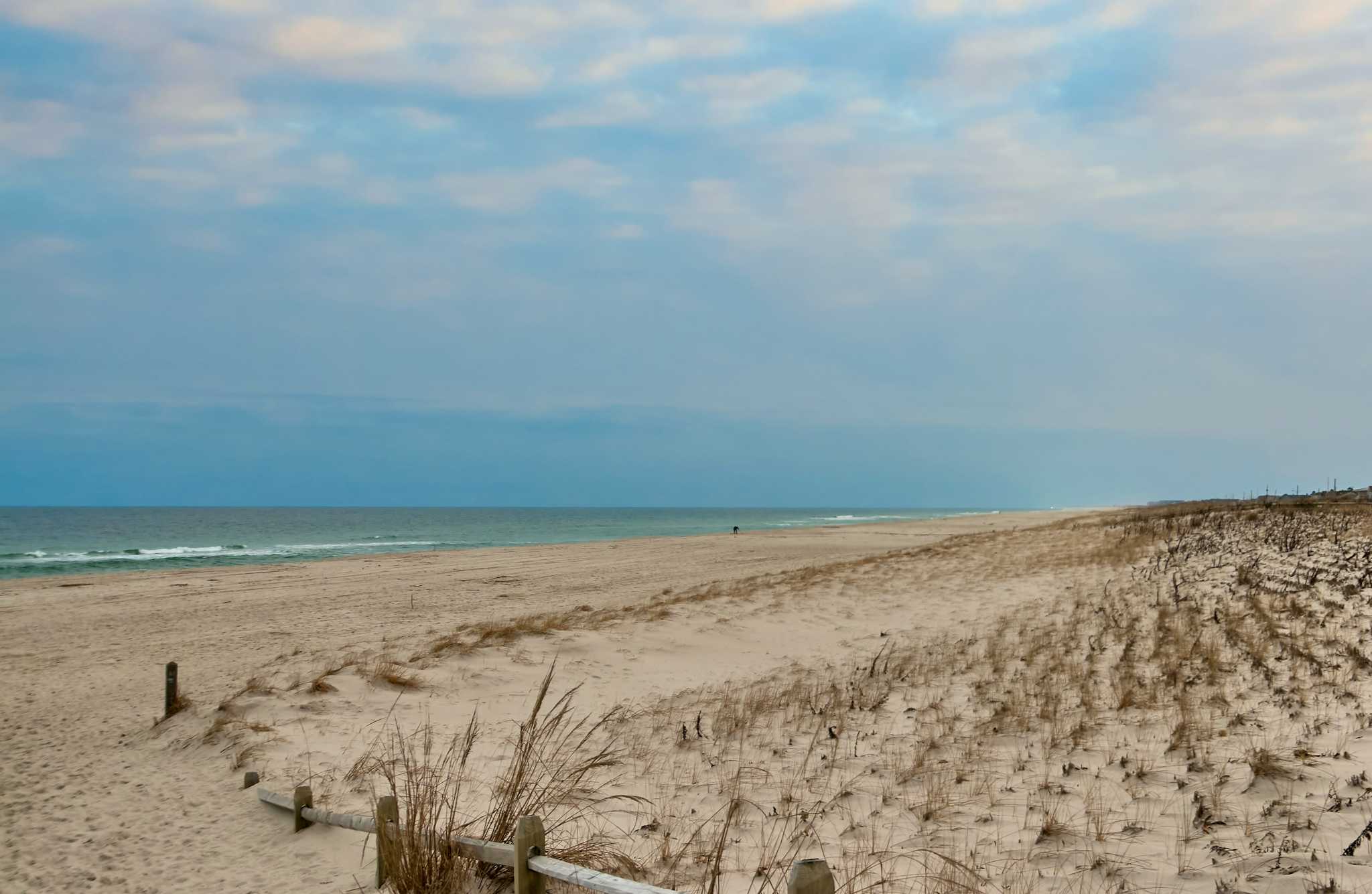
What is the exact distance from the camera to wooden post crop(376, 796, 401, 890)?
18.4 ft

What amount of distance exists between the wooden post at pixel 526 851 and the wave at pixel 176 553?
47153mm

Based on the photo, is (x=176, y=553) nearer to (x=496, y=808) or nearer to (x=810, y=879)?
(x=496, y=808)

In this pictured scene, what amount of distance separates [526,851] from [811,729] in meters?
4.75

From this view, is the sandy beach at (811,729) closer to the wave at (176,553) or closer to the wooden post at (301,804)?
the wooden post at (301,804)

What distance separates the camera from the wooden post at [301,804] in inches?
283

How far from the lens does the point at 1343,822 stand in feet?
16.5

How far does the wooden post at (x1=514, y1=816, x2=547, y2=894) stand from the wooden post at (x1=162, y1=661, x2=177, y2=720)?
28.5 feet

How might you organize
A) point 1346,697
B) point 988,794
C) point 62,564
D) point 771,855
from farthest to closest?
point 62,564 < point 1346,697 < point 988,794 < point 771,855

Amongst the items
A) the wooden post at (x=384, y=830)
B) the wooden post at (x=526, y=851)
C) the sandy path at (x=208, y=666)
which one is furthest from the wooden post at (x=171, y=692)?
the wooden post at (x=526, y=851)

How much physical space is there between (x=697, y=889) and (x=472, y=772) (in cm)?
375

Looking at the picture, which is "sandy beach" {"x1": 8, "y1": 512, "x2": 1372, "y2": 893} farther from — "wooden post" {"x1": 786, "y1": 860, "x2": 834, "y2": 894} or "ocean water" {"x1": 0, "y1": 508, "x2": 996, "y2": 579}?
"ocean water" {"x1": 0, "y1": 508, "x2": 996, "y2": 579}

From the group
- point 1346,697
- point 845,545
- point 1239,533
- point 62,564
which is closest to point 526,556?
point 845,545

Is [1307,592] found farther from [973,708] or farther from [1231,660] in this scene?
[973,708]

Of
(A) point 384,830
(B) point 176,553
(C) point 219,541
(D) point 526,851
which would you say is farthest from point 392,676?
(C) point 219,541
